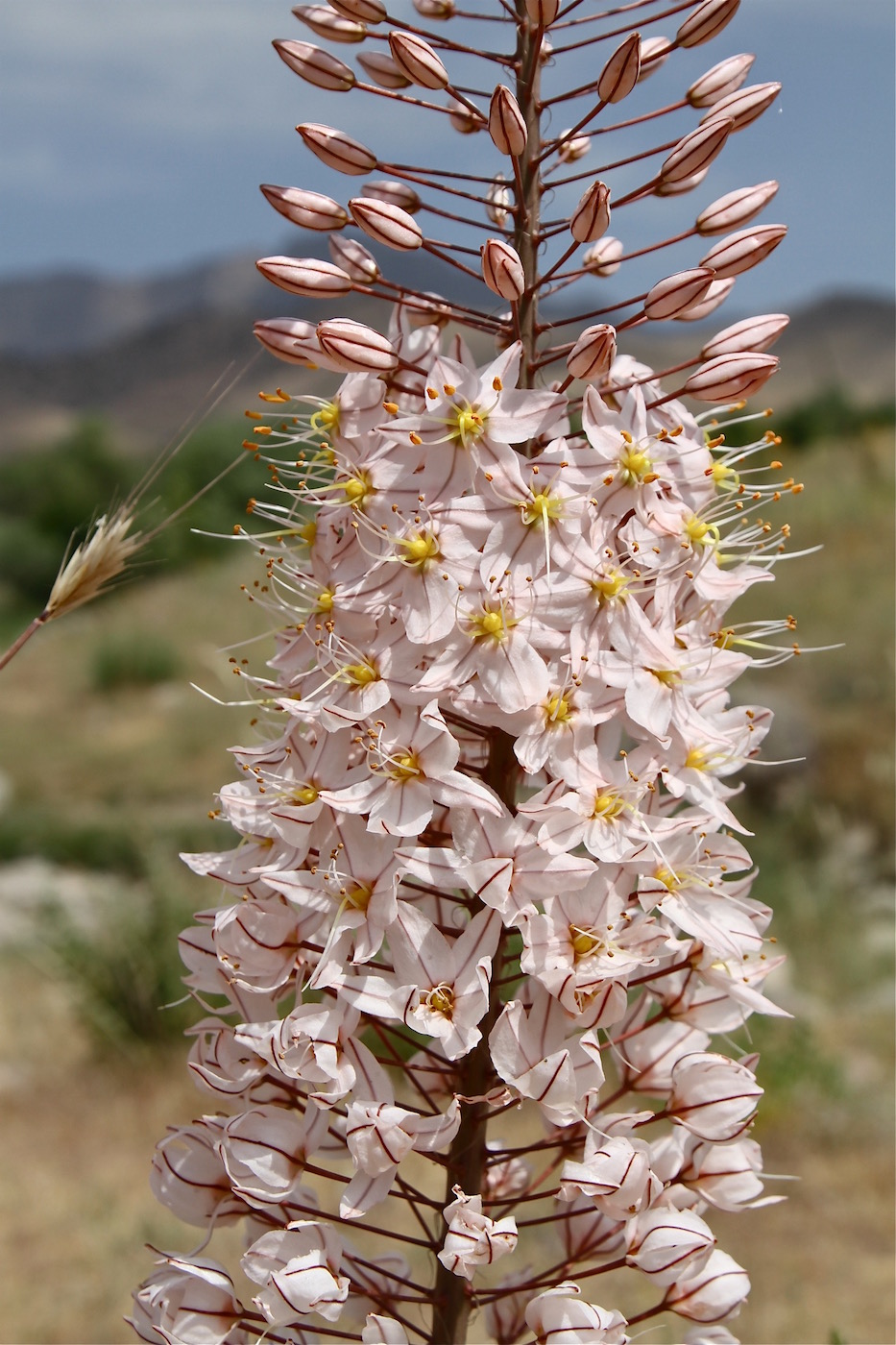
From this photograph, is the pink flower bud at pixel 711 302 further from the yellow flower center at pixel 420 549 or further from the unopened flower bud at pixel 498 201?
the yellow flower center at pixel 420 549

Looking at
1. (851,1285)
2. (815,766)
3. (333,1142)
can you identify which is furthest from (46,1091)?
(815,766)

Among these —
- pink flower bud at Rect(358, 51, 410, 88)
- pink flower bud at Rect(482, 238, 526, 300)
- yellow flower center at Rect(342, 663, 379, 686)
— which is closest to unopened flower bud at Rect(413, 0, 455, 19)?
pink flower bud at Rect(358, 51, 410, 88)

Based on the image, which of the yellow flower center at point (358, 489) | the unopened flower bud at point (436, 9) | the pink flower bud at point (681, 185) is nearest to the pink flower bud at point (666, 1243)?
the yellow flower center at point (358, 489)

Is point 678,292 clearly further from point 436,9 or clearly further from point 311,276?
point 436,9

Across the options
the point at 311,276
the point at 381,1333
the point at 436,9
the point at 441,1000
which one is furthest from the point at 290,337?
the point at 381,1333

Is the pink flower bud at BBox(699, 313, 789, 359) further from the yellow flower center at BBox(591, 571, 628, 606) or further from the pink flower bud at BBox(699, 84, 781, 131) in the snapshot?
the yellow flower center at BBox(591, 571, 628, 606)
